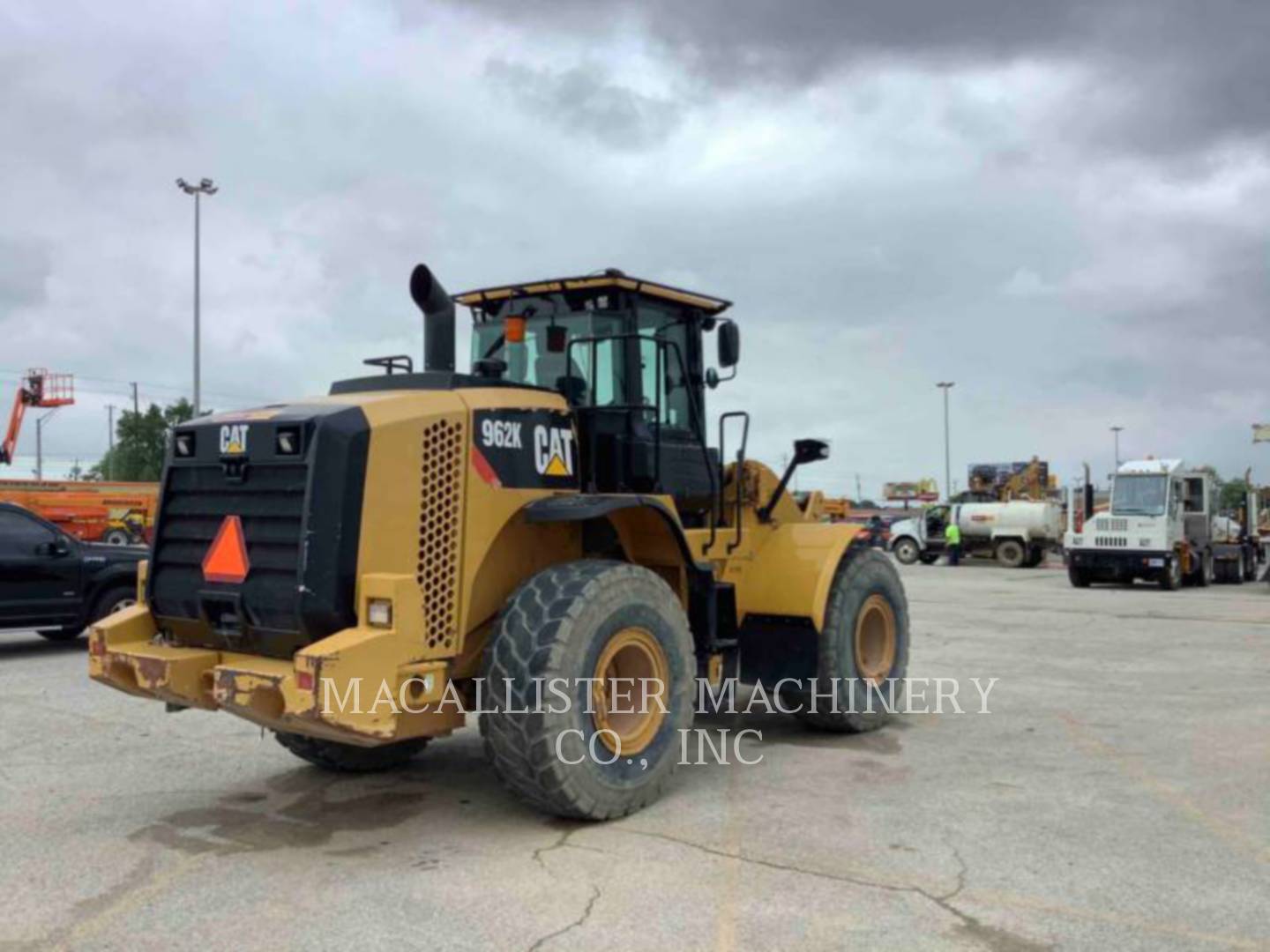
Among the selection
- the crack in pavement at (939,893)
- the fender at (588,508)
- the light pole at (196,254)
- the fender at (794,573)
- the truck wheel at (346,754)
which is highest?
the light pole at (196,254)

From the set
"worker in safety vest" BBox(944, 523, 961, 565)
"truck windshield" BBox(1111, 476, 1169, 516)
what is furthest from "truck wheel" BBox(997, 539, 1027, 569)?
"truck windshield" BBox(1111, 476, 1169, 516)

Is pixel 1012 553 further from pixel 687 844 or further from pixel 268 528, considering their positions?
pixel 268 528

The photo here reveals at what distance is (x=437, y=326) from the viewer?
648 cm

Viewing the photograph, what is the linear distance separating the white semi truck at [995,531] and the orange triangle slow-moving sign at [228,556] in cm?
3089

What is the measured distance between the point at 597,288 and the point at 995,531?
29.3 metres

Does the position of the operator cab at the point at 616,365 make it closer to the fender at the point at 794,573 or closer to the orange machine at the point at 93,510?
the fender at the point at 794,573

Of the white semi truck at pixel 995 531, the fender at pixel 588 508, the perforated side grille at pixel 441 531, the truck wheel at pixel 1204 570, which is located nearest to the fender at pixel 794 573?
the fender at pixel 588 508

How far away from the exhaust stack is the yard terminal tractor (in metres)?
0.01

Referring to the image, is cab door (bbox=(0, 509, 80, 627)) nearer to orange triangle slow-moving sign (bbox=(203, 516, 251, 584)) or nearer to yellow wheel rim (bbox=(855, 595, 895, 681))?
orange triangle slow-moving sign (bbox=(203, 516, 251, 584))

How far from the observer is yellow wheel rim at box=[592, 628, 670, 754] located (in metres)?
5.76

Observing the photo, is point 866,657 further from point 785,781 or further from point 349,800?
point 349,800

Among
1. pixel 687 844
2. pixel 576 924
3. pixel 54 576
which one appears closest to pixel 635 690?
pixel 687 844

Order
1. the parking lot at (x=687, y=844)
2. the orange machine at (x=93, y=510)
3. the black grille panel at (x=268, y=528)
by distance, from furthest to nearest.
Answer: the orange machine at (x=93, y=510) < the black grille panel at (x=268, y=528) < the parking lot at (x=687, y=844)

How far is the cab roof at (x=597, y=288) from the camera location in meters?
6.81
